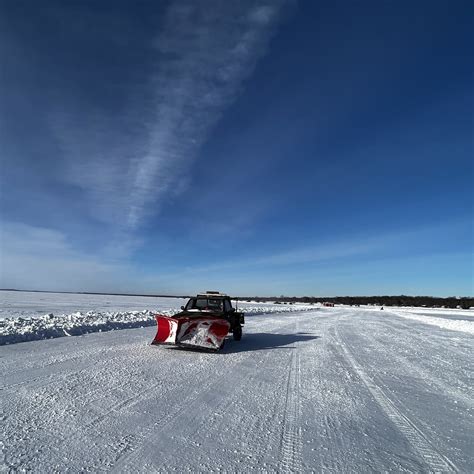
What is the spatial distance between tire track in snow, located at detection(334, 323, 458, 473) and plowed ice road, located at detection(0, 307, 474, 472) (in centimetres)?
2

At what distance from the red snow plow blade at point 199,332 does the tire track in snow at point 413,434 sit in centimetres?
415

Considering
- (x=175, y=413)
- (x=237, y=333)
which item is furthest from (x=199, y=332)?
(x=175, y=413)

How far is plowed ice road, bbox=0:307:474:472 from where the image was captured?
10.9ft

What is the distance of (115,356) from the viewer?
26.9 feet

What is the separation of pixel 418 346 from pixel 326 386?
802cm

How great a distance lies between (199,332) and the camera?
9.55m

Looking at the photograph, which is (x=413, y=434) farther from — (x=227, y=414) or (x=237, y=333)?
(x=237, y=333)

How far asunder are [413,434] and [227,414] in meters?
2.35

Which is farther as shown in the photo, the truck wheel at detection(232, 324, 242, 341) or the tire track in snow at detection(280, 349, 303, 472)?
the truck wheel at detection(232, 324, 242, 341)

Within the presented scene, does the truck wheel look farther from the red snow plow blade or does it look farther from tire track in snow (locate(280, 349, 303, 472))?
tire track in snow (locate(280, 349, 303, 472))

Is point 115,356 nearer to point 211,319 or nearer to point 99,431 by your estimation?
point 211,319

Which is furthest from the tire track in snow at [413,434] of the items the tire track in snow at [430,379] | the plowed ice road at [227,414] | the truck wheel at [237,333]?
the truck wheel at [237,333]

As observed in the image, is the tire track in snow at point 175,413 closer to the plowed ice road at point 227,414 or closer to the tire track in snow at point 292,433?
the plowed ice road at point 227,414

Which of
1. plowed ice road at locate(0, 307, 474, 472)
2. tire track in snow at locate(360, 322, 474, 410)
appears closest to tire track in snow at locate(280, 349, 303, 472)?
plowed ice road at locate(0, 307, 474, 472)
